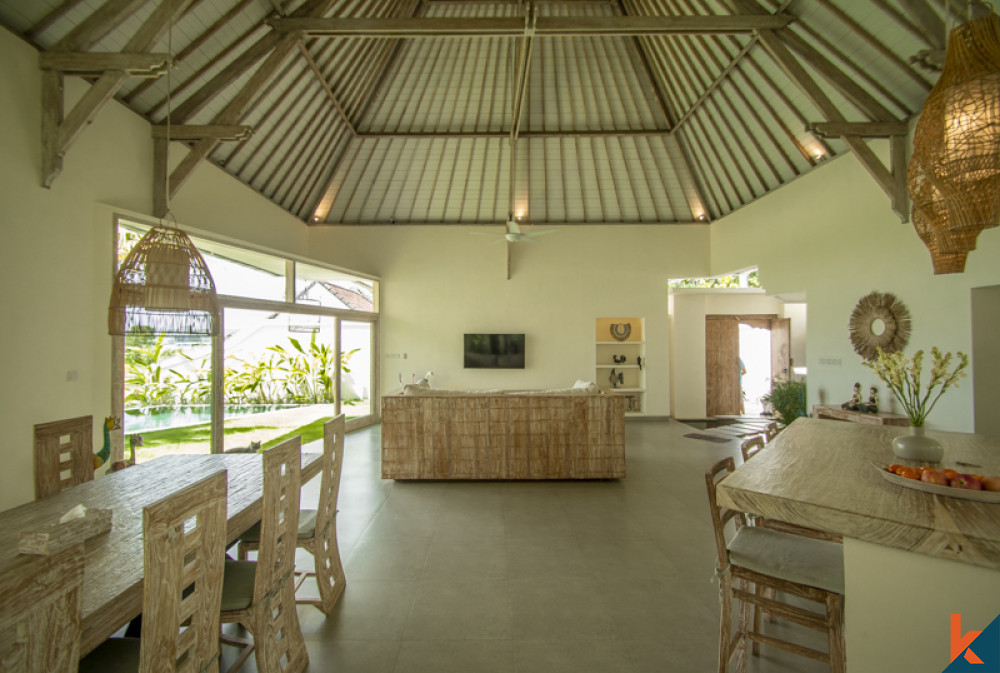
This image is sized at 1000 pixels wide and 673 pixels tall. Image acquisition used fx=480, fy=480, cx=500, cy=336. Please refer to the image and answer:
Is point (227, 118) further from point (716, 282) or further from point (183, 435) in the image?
point (716, 282)

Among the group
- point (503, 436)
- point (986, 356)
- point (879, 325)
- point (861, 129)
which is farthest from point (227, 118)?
point (986, 356)

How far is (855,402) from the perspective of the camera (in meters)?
5.64

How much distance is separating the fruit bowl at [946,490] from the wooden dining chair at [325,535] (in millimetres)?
2666

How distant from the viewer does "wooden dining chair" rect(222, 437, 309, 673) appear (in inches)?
80.0

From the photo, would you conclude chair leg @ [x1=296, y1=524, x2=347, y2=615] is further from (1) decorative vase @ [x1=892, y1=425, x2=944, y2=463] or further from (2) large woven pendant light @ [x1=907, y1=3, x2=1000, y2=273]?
(2) large woven pendant light @ [x1=907, y1=3, x2=1000, y2=273]

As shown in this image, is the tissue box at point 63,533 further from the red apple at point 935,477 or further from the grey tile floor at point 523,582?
the red apple at point 935,477

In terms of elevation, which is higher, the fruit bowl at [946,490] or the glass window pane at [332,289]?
the glass window pane at [332,289]

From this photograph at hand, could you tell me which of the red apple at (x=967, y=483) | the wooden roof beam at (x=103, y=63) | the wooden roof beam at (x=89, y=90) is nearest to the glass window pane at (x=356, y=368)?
the wooden roof beam at (x=89, y=90)

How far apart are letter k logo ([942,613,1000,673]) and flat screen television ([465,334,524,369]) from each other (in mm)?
7983

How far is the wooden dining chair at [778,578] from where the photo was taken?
1850 millimetres

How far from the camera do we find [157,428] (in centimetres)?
512

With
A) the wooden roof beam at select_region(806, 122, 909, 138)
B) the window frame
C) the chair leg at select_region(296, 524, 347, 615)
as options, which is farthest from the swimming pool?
the wooden roof beam at select_region(806, 122, 909, 138)

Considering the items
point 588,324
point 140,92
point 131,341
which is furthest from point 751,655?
point 588,324

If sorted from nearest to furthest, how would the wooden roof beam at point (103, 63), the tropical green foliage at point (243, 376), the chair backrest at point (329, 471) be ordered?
the chair backrest at point (329, 471), the wooden roof beam at point (103, 63), the tropical green foliage at point (243, 376)
